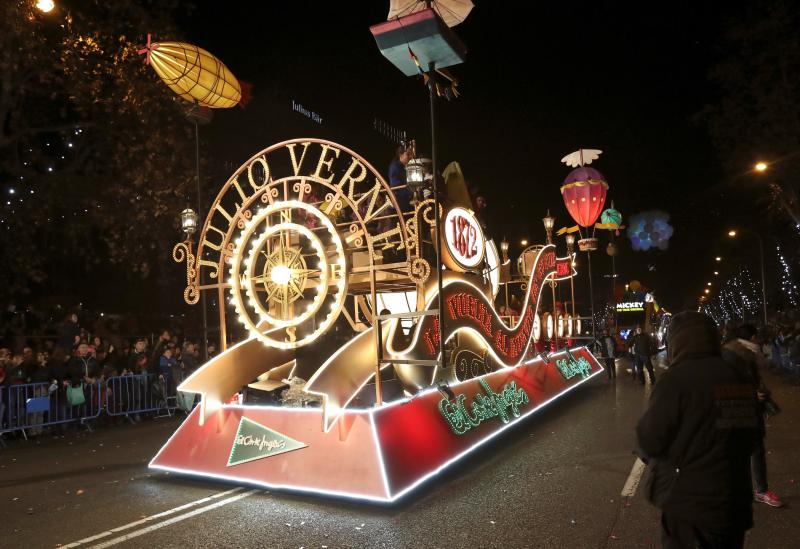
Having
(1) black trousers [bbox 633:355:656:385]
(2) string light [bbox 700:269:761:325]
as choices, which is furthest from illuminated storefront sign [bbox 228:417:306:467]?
(2) string light [bbox 700:269:761:325]

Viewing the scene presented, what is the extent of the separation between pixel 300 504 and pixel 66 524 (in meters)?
2.23

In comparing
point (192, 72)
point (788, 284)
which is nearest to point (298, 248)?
point (192, 72)

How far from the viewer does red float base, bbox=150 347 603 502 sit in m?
6.42

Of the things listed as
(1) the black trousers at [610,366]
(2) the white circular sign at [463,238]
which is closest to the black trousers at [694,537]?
(2) the white circular sign at [463,238]

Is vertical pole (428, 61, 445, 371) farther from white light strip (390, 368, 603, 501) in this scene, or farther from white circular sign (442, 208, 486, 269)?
white light strip (390, 368, 603, 501)

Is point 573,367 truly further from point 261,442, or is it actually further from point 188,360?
point 261,442

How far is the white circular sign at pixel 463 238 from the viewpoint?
9112mm

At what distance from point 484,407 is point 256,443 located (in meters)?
3.46

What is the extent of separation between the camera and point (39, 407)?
1161 centimetres

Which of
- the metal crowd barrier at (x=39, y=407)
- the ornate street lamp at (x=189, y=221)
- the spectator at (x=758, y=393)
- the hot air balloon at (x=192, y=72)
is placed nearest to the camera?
the spectator at (x=758, y=393)

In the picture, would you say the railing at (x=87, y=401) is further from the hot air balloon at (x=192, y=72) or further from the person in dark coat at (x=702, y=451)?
the person in dark coat at (x=702, y=451)

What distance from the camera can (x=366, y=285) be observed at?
9352 millimetres

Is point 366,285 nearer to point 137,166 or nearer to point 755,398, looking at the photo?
point 755,398

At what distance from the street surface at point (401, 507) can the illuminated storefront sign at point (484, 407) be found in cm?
45
